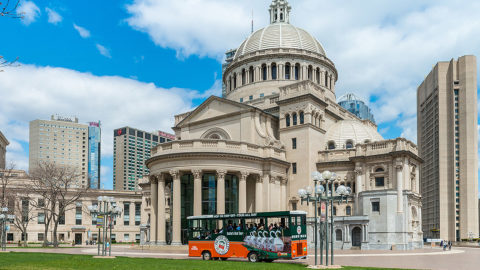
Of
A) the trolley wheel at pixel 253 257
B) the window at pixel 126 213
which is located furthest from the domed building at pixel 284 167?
the window at pixel 126 213

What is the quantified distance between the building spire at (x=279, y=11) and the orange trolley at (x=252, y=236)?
60.5m

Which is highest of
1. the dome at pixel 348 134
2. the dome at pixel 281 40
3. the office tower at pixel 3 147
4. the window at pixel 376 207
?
the dome at pixel 281 40

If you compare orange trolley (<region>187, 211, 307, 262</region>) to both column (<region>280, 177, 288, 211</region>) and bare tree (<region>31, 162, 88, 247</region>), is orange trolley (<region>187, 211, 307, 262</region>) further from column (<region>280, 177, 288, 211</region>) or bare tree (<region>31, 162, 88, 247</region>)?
bare tree (<region>31, 162, 88, 247</region>)

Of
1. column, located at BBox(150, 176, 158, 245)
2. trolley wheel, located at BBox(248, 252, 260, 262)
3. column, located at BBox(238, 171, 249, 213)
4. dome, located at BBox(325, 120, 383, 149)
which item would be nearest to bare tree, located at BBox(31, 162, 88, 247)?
column, located at BBox(150, 176, 158, 245)

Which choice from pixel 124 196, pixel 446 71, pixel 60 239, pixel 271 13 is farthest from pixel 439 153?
pixel 60 239

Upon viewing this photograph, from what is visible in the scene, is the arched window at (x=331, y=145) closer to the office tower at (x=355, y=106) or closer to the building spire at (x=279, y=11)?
the building spire at (x=279, y=11)

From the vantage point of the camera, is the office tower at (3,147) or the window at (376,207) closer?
the window at (376,207)

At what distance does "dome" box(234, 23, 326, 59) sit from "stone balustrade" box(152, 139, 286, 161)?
2658cm

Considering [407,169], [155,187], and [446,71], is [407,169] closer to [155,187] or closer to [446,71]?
[155,187]

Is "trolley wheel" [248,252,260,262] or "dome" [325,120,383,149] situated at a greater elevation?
"dome" [325,120,383,149]

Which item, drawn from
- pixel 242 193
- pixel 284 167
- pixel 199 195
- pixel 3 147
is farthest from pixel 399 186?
pixel 3 147

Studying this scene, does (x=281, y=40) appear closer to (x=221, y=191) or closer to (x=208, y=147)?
(x=208, y=147)

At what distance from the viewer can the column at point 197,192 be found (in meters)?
56.9

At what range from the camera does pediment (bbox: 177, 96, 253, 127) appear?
68.4 metres
